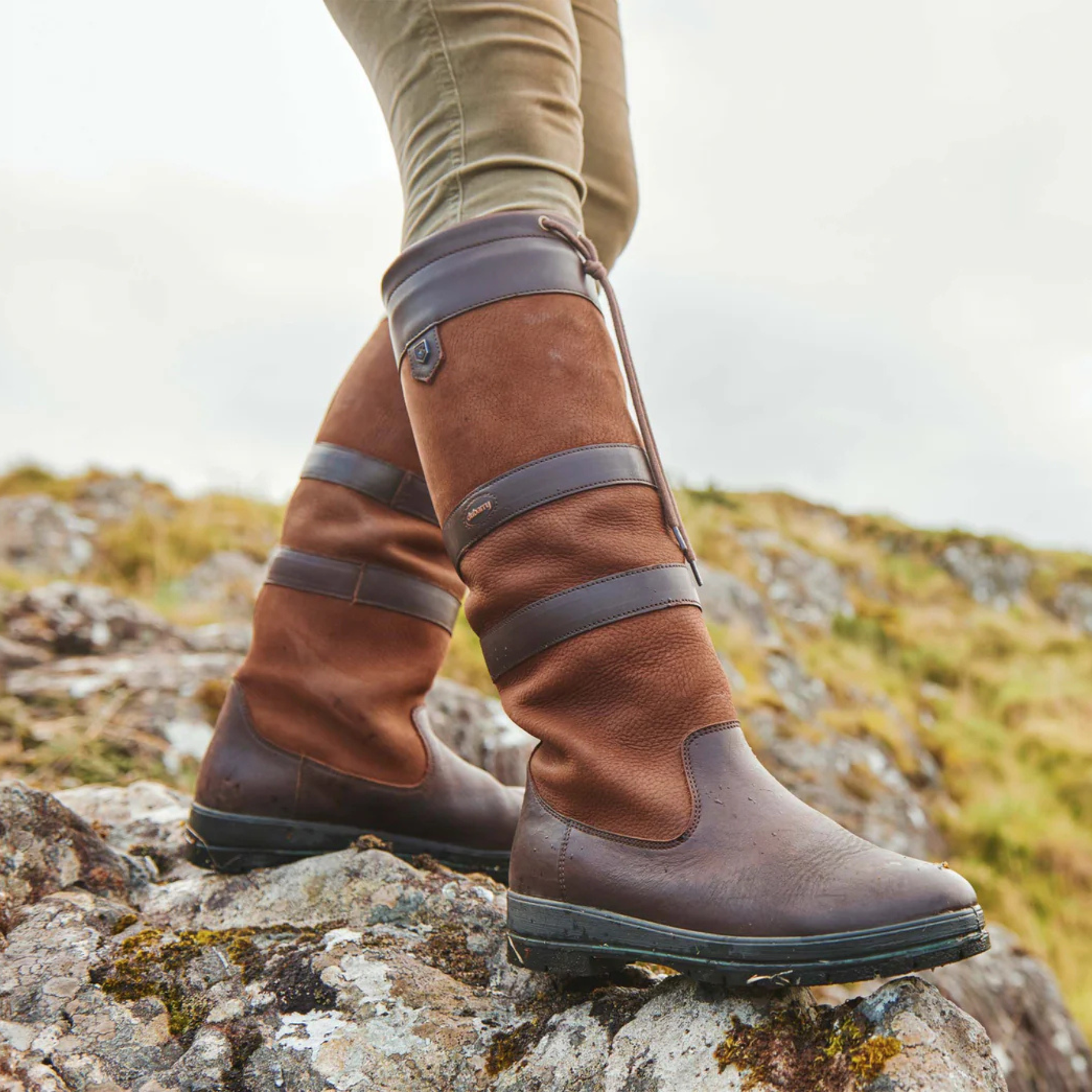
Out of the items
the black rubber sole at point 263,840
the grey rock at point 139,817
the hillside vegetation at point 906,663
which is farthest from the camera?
the hillside vegetation at point 906,663

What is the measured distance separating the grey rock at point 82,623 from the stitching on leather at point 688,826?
291 centimetres

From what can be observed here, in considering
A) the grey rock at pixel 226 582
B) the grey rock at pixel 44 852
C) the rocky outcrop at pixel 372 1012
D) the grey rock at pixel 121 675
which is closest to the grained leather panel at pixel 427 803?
the rocky outcrop at pixel 372 1012

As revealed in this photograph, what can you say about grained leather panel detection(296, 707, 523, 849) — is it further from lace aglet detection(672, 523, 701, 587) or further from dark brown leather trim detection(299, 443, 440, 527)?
lace aglet detection(672, 523, 701, 587)

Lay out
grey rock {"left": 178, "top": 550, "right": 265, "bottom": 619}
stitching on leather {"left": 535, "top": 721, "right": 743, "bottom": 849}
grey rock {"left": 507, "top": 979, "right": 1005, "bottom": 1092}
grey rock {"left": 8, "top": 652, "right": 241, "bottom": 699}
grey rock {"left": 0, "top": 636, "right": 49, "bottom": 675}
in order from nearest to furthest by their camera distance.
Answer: grey rock {"left": 507, "top": 979, "right": 1005, "bottom": 1092}
stitching on leather {"left": 535, "top": 721, "right": 743, "bottom": 849}
grey rock {"left": 8, "top": 652, "right": 241, "bottom": 699}
grey rock {"left": 0, "top": 636, "right": 49, "bottom": 675}
grey rock {"left": 178, "top": 550, "right": 265, "bottom": 619}

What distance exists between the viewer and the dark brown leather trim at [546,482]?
115 cm

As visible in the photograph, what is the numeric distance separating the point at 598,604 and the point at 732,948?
0.40 metres

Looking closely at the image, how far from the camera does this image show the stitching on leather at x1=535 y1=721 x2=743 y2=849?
3.59ft

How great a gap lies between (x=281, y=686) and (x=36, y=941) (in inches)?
20.0

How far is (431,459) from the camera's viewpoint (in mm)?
1237

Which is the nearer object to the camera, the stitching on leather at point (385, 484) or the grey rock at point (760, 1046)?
the grey rock at point (760, 1046)

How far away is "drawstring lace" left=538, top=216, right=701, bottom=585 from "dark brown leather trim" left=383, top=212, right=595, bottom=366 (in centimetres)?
1

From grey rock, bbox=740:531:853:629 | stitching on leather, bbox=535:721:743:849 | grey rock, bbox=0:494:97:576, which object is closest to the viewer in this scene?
stitching on leather, bbox=535:721:743:849

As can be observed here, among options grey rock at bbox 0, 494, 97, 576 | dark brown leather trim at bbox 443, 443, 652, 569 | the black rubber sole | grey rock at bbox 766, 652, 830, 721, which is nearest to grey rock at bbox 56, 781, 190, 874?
the black rubber sole

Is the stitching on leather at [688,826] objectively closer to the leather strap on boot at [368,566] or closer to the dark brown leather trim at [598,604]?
the dark brown leather trim at [598,604]
